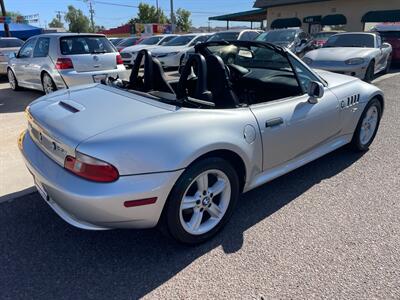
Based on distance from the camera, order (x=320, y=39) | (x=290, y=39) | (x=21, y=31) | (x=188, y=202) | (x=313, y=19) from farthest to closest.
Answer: (x=21, y=31) → (x=313, y=19) → (x=320, y=39) → (x=290, y=39) → (x=188, y=202)

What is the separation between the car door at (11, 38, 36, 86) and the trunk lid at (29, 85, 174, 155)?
19.6 feet

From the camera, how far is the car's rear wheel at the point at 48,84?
7.54 metres

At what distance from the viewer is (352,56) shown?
28.8 feet

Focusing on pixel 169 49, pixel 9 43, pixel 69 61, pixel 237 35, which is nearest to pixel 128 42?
pixel 169 49

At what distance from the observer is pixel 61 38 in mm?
7371

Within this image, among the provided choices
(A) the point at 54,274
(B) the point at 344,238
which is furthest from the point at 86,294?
(B) the point at 344,238

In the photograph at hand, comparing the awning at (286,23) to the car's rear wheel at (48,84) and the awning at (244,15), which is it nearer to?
the awning at (244,15)

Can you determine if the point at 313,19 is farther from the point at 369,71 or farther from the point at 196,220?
the point at 196,220

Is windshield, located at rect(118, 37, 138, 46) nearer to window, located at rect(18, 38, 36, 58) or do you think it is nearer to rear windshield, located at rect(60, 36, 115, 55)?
window, located at rect(18, 38, 36, 58)

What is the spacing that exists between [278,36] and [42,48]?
8.39m

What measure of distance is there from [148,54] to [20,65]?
22.3 ft

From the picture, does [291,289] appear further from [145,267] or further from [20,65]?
[20,65]

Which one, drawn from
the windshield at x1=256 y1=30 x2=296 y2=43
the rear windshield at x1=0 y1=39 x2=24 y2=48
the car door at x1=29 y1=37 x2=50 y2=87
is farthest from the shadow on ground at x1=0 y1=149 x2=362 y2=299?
the windshield at x1=256 y1=30 x2=296 y2=43

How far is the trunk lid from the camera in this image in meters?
2.31
